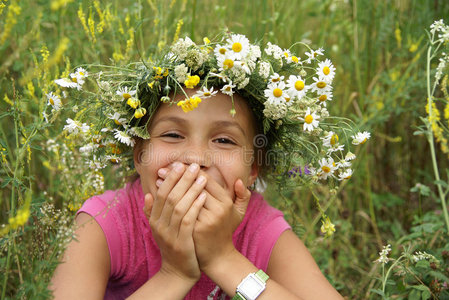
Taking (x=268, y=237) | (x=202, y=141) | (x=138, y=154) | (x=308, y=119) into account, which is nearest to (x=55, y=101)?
(x=138, y=154)

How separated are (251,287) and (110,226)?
24.2 inches

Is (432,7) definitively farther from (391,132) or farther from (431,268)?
(431,268)

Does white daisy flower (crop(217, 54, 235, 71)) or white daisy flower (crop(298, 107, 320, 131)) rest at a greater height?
white daisy flower (crop(217, 54, 235, 71))

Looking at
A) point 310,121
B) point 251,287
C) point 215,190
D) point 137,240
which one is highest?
point 310,121

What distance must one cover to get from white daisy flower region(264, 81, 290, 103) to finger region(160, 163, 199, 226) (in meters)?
0.36

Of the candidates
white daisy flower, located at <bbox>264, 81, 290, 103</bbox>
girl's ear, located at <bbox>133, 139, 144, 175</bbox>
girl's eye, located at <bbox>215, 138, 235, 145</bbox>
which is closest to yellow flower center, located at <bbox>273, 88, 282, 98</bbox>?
white daisy flower, located at <bbox>264, 81, 290, 103</bbox>

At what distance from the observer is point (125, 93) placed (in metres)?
1.67

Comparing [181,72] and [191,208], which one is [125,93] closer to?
[181,72]

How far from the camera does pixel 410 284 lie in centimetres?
196

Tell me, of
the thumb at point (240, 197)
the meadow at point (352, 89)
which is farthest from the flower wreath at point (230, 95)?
the meadow at point (352, 89)

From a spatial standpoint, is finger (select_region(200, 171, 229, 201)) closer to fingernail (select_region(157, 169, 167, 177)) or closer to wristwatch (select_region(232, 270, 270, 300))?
fingernail (select_region(157, 169, 167, 177))

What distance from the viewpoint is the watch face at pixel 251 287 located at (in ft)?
5.38

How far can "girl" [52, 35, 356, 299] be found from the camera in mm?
1652

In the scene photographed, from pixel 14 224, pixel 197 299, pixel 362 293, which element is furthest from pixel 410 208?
pixel 14 224
